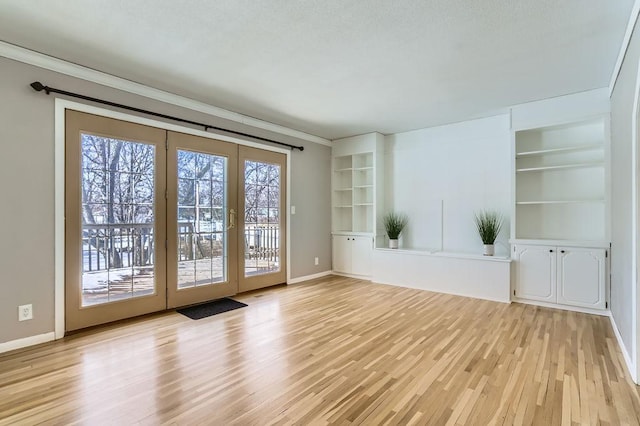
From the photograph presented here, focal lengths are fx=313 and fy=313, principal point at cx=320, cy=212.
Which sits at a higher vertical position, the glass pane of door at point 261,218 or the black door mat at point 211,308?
the glass pane of door at point 261,218

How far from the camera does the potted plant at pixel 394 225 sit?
527 cm

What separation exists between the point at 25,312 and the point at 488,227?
5.20 meters

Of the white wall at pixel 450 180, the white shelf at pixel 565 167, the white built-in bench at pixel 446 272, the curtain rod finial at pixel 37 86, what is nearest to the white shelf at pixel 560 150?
the white shelf at pixel 565 167

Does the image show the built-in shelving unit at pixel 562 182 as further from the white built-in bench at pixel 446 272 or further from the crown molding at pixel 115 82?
the crown molding at pixel 115 82

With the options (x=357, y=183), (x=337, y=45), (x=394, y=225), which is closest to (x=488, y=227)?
(x=394, y=225)

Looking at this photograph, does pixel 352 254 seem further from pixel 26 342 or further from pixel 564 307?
pixel 26 342

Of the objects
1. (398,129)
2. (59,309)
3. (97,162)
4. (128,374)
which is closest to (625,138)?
(398,129)

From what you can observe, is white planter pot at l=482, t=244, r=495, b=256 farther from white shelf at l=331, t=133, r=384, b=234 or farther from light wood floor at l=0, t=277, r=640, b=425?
white shelf at l=331, t=133, r=384, b=234

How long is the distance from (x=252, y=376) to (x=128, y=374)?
0.89 metres

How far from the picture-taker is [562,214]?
161 inches

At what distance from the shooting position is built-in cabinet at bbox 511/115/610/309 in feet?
11.9

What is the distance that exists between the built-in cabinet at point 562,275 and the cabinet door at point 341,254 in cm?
264

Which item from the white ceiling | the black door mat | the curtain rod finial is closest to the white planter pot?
the white ceiling

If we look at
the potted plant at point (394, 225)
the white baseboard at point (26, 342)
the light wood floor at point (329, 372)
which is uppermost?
the potted plant at point (394, 225)
